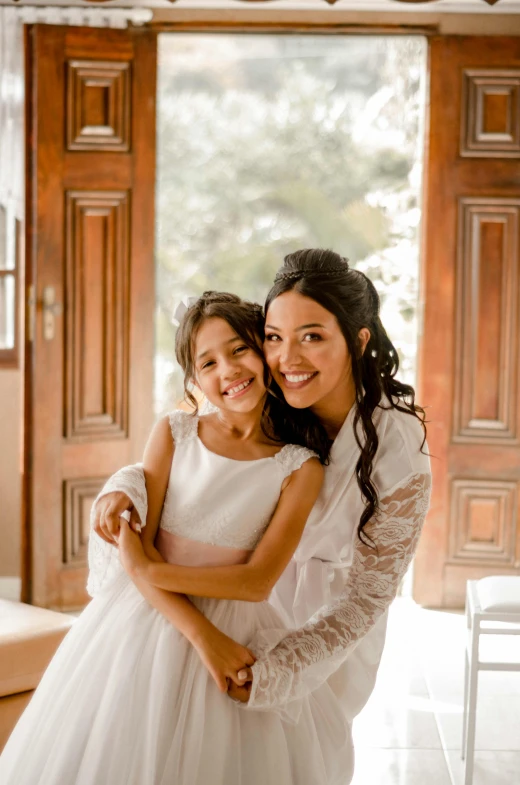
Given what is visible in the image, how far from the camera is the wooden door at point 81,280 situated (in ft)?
12.6

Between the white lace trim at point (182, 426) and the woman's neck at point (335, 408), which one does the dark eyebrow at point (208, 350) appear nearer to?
the white lace trim at point (182, 426)

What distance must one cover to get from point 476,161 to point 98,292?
178 cm

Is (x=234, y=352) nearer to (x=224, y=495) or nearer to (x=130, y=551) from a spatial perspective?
(x=224, y=495)

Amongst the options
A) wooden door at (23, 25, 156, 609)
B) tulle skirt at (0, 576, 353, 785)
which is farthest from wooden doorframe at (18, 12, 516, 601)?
tulle skirt at (0, 576, 353, 785)

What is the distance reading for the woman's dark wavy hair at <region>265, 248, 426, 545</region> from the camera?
1.85m

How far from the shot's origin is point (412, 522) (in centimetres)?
189

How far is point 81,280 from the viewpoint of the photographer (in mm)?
3930

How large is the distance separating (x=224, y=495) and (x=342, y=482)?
29 cm

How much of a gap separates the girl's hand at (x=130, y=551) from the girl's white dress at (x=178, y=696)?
9 cm

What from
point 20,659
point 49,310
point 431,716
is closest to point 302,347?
point 20,659

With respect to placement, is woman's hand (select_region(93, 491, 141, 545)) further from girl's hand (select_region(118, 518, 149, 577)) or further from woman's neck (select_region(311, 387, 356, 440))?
woman's neck (select_region(311, 387, 356, 440))

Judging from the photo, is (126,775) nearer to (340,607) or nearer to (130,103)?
(340,607)

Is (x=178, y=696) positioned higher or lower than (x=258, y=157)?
lower

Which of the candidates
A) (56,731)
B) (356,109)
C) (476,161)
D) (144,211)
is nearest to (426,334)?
(476,161)
